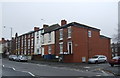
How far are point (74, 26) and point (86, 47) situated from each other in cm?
473

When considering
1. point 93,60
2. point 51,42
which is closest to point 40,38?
point 51,42

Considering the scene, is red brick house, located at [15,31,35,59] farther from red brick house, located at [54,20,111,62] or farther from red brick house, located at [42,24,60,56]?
red brick house, located at [54,20,111,62]

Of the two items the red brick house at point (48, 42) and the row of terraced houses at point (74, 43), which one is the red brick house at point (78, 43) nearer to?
the row of terraced houses at point (74, 43)

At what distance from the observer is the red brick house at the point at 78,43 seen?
38.8 metres

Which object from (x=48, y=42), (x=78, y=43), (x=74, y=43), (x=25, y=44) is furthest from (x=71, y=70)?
(x=25, y=44)

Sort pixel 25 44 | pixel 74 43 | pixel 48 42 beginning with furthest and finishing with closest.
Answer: pixel 25 44
pixel 48 42
pixel 74 43

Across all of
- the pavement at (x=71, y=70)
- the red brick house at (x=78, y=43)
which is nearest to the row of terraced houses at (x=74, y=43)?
the red brick house at (x=78, y=43)

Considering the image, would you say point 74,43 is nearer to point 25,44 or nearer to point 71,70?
point 71,70

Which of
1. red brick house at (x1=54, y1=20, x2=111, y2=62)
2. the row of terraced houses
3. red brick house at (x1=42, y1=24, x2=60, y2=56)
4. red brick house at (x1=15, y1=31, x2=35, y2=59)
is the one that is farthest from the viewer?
red brick house at (x1=15, y1=31, x2=35, y2=59)

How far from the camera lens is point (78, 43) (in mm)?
39469

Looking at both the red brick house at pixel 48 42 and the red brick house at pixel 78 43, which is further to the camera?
the red brick house at pixel 48 42

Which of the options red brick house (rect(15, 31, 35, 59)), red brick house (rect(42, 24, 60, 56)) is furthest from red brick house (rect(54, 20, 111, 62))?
red brick house (rect(15, 31, 35, 59))

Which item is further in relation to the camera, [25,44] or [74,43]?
[25,44]

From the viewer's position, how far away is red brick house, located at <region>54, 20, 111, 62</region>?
38.8 metres
